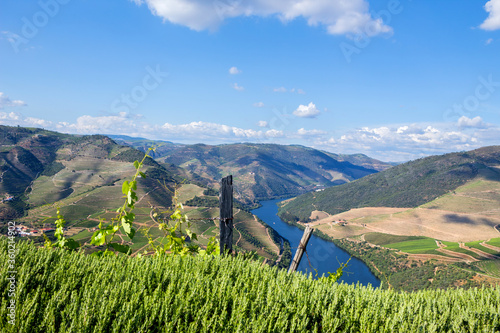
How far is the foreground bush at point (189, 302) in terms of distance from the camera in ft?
8.05

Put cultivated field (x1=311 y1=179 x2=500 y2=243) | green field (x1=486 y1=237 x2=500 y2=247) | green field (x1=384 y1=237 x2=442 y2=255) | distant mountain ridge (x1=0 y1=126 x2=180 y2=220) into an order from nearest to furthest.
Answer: green field (x1=486 y1=237 x2=500 y2=247), green field (x1=384 y1=237 x2=442 y2=255), distant mountain ridge (x1=0 y1=126 x2=180 y2=220), cultivated field (x1=311 y1=179 x2=500 y2=243)

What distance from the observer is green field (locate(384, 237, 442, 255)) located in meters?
110

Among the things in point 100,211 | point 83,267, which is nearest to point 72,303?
point 83,267

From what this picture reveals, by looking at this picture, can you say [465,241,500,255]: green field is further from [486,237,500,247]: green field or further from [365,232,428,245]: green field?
[365,232,428,245]: green field

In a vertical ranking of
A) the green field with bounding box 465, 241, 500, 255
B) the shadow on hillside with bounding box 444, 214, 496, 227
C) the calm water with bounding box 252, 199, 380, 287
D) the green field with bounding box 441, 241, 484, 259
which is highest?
the shadow on hillside with bounding box 444, 214, 496, 227

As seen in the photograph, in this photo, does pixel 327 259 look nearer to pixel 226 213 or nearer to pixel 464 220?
pixel 464 220

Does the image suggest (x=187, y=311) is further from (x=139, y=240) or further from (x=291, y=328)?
(x=139, y=240)

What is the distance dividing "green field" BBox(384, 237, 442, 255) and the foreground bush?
5077 inches

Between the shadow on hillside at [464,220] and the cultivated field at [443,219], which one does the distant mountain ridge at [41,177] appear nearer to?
the cultivated field at [443,219]

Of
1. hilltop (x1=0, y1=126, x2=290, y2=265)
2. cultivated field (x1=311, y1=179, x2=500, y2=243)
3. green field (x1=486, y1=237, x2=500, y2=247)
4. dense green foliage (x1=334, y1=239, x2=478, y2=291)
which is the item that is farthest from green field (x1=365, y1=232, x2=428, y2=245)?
hilltop (x1=0, y1=126, x2=290, y2=265)

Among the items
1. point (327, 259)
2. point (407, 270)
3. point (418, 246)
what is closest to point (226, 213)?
point (407, 270)

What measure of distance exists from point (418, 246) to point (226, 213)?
465 ft

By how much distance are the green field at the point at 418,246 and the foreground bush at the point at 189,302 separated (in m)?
129

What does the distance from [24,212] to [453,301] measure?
13983 cm
